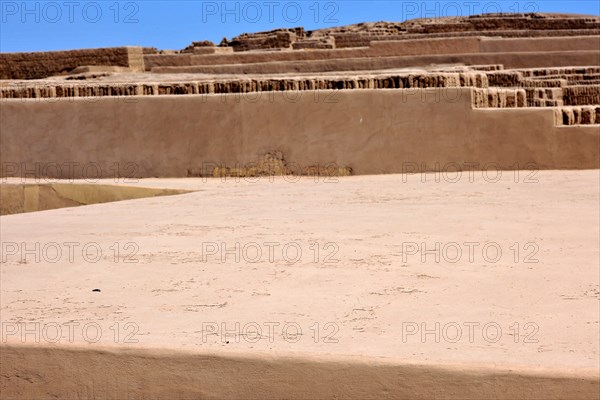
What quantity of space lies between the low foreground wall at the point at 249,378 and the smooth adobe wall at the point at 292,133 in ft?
23.1

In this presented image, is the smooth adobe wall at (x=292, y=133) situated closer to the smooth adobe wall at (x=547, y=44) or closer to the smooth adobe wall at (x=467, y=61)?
the smooth adobe wall at (x=467, y=61)

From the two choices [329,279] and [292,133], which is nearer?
[329,279]

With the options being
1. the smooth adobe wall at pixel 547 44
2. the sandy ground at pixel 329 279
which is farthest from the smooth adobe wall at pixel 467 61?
the sandy ground at pixel 329 279

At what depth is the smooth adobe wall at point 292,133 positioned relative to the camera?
32.7ft

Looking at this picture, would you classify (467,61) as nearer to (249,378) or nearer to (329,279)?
(329,279)

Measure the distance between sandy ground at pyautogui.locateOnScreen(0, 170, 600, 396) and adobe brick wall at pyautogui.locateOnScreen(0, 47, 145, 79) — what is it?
14269 mm

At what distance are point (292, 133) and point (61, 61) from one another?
514 inches

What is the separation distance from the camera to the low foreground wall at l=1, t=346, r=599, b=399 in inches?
120

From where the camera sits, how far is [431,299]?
158 inches

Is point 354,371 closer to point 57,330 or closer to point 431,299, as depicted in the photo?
point 431,299

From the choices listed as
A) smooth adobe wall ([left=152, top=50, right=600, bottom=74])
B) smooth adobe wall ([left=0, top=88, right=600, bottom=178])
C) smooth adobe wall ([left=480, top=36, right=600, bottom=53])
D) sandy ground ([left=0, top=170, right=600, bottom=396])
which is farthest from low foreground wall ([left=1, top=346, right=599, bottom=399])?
smooth adobe wall ([left=480, top=36, right=600, bottom=53])

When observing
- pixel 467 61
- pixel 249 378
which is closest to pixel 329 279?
pixel 249 378

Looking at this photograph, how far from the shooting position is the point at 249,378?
3.28 m

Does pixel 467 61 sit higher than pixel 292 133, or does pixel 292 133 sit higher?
pixel 467 61
